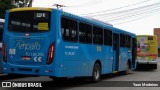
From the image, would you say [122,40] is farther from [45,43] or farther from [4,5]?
[4,5]

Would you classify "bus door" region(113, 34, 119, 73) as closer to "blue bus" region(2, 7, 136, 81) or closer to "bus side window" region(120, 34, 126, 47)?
"bus side window" region(120, 34, 126, 47)

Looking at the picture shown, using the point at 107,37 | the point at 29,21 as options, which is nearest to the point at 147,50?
the point at 107,37

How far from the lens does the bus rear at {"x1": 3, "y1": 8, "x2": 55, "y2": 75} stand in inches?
493

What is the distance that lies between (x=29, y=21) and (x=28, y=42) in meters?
0.79

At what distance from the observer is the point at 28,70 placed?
41.8 ft

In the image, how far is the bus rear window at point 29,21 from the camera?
1273 centimetres

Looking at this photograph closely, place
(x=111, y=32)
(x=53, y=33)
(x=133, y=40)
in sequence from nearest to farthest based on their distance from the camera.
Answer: (x=53, y=33)
(x=111, y=32)
(x=133, y=40)

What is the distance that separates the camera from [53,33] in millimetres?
12508

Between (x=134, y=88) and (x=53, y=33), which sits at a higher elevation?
(x=53, y=33)

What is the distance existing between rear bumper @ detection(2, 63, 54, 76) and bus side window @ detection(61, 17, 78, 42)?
1384 millimetres

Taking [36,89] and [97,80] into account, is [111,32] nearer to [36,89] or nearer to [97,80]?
[97,80]

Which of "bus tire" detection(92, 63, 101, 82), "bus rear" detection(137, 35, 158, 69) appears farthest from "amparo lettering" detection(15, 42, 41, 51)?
"bus rear" detection(137, 35, 158, 69)

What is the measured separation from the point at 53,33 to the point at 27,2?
21183 millimetres

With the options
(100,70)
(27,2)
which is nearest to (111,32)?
(100,70)
